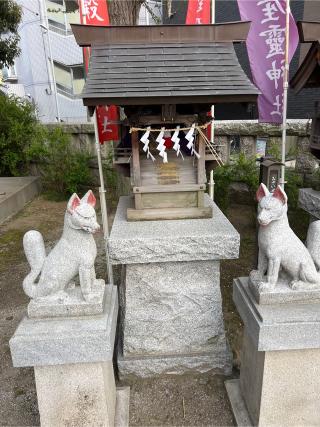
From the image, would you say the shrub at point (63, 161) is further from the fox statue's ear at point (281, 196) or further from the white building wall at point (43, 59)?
the white building wall at point (43, 59)

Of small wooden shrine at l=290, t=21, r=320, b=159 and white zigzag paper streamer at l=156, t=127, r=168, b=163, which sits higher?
small wooden shrine at l=290, t=21, r=320, b=159

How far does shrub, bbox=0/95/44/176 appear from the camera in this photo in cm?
849

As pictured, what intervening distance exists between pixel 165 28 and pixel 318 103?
2.08 metres

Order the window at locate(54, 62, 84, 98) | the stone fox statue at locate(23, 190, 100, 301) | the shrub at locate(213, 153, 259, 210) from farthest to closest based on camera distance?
the window at locate(54, 62, 84, 98) → the shrub at locate(213, 153, 259, 210) → the stone fox statue at locate(23, 190, 100, 301)

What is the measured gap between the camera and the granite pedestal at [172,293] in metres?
2.71

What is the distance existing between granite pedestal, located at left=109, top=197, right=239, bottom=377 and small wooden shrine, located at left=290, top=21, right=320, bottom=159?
5.48 feet

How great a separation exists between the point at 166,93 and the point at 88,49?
2.09 m

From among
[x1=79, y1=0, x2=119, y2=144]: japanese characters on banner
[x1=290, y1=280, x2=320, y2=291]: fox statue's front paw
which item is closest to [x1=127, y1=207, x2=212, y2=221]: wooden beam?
[x1=290, y1=280, x2=320, y2=291]: fox statue's front paw

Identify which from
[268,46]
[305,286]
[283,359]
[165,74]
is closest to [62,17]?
[268,46]

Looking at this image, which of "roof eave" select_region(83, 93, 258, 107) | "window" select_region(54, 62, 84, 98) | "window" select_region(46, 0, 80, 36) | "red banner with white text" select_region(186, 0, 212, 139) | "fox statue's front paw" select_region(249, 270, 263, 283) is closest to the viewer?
"fox statue's front paw" select_region(249, 270, 263, 283)

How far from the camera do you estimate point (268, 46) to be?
3801 mm

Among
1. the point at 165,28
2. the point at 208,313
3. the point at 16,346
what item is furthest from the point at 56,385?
the point at 165,28

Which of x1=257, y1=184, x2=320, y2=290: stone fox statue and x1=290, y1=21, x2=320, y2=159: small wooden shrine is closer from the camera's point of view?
x1=257, y1=184, x2=320, y2=290: stone fox statue

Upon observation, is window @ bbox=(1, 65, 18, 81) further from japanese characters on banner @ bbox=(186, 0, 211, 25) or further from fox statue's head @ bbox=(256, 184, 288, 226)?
fox statue's head @ bbox=(256, 184, 288, 226)
